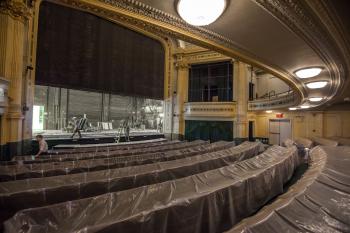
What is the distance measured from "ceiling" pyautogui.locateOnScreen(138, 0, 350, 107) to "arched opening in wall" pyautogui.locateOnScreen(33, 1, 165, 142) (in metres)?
7.61

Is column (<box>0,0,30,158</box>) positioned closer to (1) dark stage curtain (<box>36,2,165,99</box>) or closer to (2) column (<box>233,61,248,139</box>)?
(1) dark stage curtain (<box>36,2,165,99</box>)

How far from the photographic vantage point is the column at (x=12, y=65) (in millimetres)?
6234

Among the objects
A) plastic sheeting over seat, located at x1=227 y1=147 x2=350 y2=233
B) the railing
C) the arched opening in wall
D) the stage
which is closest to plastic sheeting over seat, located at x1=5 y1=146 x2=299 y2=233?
plastic sheeting over seat, located at x1=227 y1=147 x2=350 y2=233

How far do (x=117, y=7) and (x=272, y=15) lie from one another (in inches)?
60.2

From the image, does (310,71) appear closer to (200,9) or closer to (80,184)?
(200,9)

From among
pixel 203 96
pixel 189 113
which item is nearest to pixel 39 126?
pixel 189 113

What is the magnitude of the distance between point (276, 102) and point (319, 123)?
419cm

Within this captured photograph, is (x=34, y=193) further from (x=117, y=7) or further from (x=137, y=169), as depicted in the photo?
(x=117, y=7)

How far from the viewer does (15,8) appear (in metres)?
6.52

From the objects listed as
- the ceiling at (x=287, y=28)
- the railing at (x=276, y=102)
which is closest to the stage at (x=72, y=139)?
the railing at (x=276, y=102)

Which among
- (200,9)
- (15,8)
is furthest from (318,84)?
(15,8)

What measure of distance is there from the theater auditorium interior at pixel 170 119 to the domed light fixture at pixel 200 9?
0.04ft

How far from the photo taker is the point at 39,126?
384 inches

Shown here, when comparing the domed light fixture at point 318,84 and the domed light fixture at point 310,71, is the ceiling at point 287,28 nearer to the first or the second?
the domed light fixture at point 310,71
